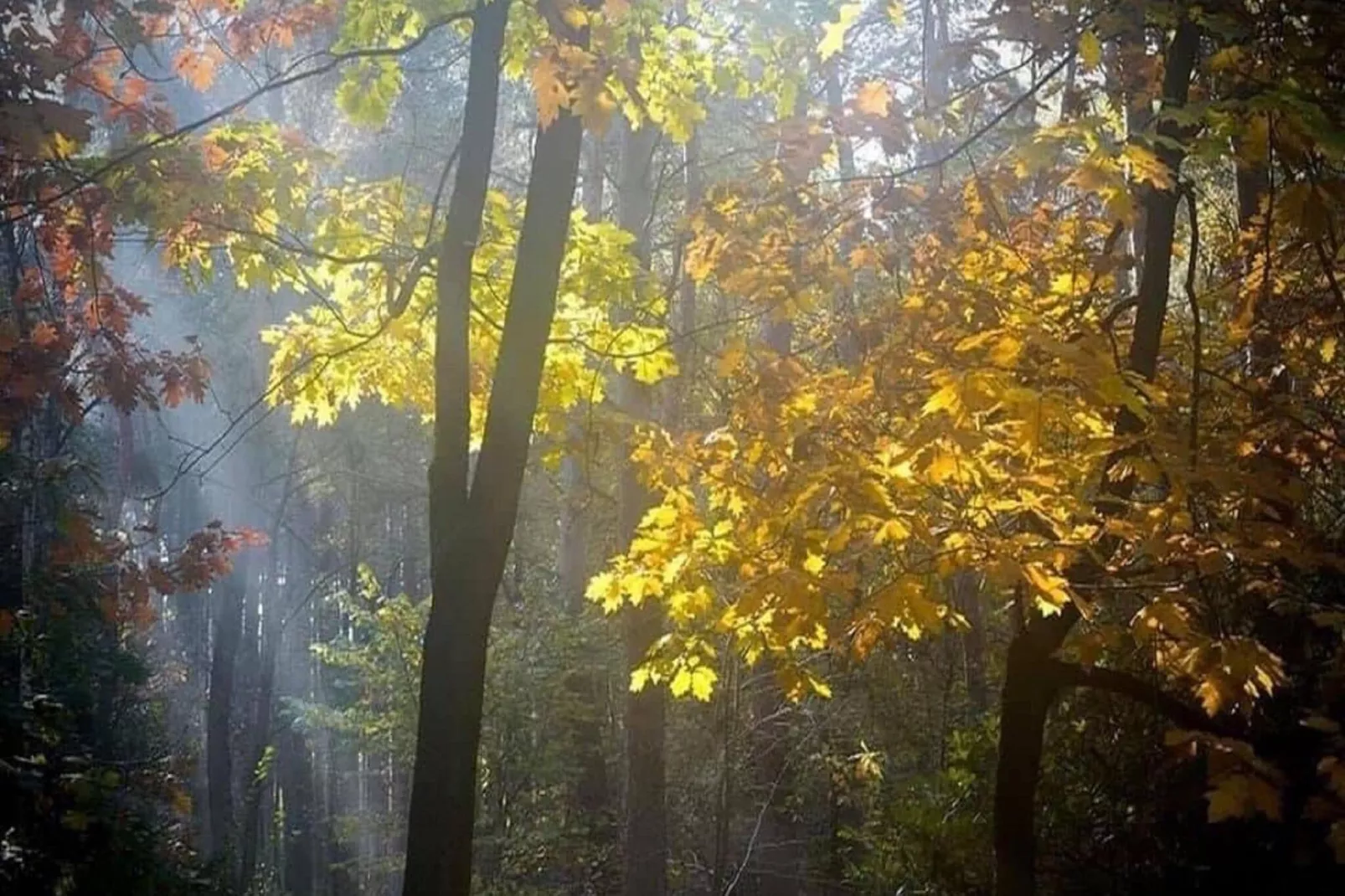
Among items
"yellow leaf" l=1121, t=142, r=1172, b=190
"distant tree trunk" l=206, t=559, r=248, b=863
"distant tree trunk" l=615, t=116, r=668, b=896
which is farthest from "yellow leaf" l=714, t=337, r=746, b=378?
"distant tree trunk" l=206, t=559, r=248, b=863

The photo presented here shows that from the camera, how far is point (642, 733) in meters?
8.42

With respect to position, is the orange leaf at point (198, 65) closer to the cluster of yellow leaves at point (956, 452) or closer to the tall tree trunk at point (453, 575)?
the tall tree trunk at point (453, 575)

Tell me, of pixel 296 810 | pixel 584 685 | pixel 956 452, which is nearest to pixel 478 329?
pixel 956 452

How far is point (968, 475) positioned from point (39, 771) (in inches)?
201

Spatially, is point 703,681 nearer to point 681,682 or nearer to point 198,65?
point 681,682

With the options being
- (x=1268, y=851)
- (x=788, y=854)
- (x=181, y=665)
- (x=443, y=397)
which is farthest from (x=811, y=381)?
(x=181, y=665)

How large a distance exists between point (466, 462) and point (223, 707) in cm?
2032

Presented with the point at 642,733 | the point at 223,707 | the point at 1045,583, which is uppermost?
the point at 223,707

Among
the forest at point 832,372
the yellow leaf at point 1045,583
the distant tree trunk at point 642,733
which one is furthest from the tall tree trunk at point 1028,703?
the distant tree trunk at point 642,733

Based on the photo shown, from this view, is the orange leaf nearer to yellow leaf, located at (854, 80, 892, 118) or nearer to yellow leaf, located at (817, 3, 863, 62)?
yellow leaf, located at (817, 3, 863, 62)

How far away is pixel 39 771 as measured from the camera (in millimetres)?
6203

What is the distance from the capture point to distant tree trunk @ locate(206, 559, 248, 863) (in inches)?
864

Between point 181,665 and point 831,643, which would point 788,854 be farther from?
point 181,665

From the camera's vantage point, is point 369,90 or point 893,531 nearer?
point 893,531
